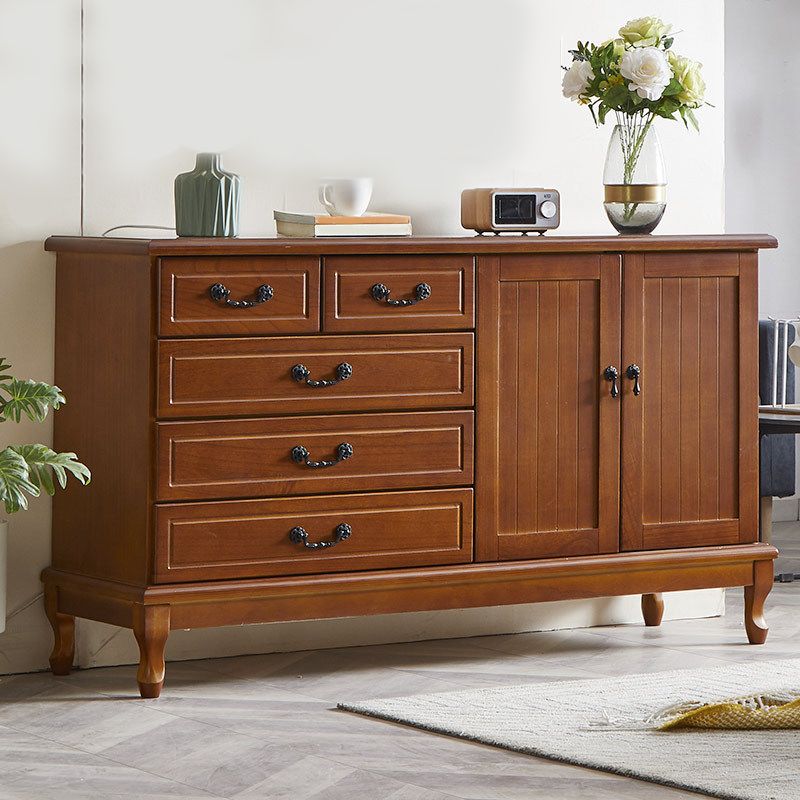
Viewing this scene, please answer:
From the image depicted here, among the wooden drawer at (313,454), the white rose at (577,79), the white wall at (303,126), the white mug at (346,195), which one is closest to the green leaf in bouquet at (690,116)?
the white wall at (303,126)

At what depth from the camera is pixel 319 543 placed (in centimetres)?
317

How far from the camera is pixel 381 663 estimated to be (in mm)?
3477

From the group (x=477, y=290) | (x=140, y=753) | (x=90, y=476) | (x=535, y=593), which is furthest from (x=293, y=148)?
(x=140, y=753)

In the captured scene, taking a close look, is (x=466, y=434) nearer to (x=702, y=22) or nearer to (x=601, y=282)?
(x=601, y=282)

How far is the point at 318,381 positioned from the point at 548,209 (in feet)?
2.40

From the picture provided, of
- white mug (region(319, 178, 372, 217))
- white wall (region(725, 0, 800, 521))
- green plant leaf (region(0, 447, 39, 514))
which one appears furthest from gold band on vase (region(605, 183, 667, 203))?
white wall (region(725, 0, 800, 521))

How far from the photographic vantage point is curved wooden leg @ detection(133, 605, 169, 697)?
3045 millimetres

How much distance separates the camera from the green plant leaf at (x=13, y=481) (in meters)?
2.95

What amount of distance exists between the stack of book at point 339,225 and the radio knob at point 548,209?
305 mm

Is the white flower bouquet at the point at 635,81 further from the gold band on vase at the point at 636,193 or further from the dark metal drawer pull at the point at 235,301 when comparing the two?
the dark metal drawer pull at the point at 235,301

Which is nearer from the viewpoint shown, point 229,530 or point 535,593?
point 229,530

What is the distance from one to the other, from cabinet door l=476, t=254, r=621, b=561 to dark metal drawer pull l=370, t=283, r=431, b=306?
0.43 feet

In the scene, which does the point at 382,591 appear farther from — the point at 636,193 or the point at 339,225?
the point at 636,193

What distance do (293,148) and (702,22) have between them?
1.14 meters
